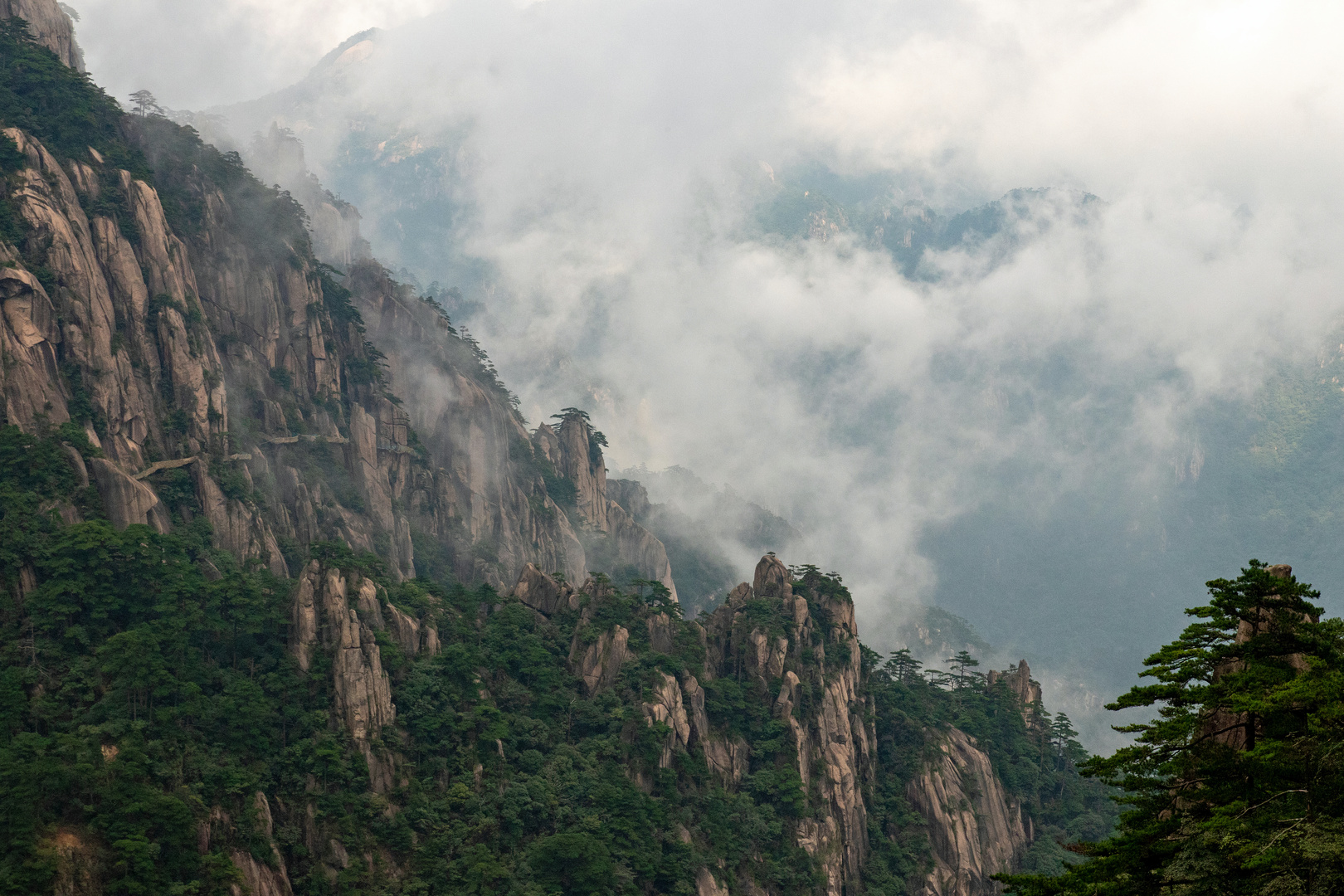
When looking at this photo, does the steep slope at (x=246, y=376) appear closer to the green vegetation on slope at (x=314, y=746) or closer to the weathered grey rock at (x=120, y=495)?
the weathered grey rock at (x=120, y=495)

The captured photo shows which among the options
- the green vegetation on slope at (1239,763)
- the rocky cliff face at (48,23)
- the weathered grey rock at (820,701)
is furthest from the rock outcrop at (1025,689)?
the rocky cliff face at (48,23)

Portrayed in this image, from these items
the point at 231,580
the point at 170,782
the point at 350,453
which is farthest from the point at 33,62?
the point at 170,782

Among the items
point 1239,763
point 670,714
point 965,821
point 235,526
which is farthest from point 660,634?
point 1239,763

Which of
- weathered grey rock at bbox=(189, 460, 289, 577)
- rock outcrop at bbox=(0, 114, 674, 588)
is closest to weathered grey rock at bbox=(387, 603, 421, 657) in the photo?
weathered grey rock at bbox=(189, 460, 289, 577)

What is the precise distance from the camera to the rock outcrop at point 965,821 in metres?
93.2

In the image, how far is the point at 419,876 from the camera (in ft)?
230

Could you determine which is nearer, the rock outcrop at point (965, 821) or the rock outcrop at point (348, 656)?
the rock outcrop at point (348, 656)

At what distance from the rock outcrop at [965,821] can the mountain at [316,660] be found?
27 centimetres

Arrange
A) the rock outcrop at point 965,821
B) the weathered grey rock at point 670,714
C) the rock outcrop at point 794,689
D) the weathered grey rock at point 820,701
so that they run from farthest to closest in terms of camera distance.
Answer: the rock outcrop at point 965,821
the weathered grey rock at point 820,701
the rock outcrop at point 794,689
the weathered grey rock at point 670,714

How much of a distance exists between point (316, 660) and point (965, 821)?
52001 mm

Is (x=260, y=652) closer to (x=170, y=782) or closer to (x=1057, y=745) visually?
(x=170, y=782)

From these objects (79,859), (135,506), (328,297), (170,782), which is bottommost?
(79,859)

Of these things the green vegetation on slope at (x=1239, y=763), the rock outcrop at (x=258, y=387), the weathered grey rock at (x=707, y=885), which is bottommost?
the green vegetation on slope at (x=1239, y=763)

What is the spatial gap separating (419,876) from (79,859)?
19210 millimetres
